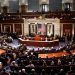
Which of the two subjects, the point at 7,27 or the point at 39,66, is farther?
the point at 7,27

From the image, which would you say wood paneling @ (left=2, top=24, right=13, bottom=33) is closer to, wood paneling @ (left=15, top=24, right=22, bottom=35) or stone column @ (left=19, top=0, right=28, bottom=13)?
wood paneling @ (left=15, top=24, right=22, bottom=35)

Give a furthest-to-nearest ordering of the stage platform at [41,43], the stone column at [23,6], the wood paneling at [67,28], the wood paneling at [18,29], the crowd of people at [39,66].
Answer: the stone column at [23,6]
the wood paneling at [18,29]
the wood paneling at [67,28]
the stage platform at [41,43]
the crowd of people at [39,66]

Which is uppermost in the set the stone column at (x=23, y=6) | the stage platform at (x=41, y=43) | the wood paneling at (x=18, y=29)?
the stone column at (x=23, y=6)

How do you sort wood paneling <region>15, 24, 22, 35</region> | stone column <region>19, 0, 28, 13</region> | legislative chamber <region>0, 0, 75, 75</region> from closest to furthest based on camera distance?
legislative chamber <region>0, 0, 75, 75</region> < wood paneling <region>15, 24, 22, 35</region> < stone column <region>19, 0, 28, 13</region>

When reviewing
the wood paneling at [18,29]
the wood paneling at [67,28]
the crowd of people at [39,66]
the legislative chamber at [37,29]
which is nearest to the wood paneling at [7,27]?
the legislative chamber at [37,29]

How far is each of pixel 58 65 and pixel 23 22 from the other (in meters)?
17.1

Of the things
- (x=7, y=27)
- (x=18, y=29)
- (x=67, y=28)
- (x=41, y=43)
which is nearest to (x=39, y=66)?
(x=41, y=43)

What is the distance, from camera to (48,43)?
86.4 ft

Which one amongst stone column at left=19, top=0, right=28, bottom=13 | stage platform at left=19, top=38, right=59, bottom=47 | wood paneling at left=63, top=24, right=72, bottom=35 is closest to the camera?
stage platform at left=19, top=38, right=59, bottom=47

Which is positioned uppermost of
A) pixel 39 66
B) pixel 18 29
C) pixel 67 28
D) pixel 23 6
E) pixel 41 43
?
pixel 23 6

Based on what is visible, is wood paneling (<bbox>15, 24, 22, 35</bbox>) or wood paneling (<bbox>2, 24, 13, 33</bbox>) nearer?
wood paneling (<bbox>15, 24, 22, 35</bbox>)

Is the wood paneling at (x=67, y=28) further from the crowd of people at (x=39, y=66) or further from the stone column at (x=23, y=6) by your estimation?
the crowd of people at (x=39, y=66)

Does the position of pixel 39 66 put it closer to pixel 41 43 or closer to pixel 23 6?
pixel 41 43

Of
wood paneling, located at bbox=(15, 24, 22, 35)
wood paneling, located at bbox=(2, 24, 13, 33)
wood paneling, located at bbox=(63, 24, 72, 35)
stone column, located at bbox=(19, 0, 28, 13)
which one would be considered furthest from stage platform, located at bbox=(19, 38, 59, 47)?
stone column, located at bbox=(19, 0, 28, 13)
